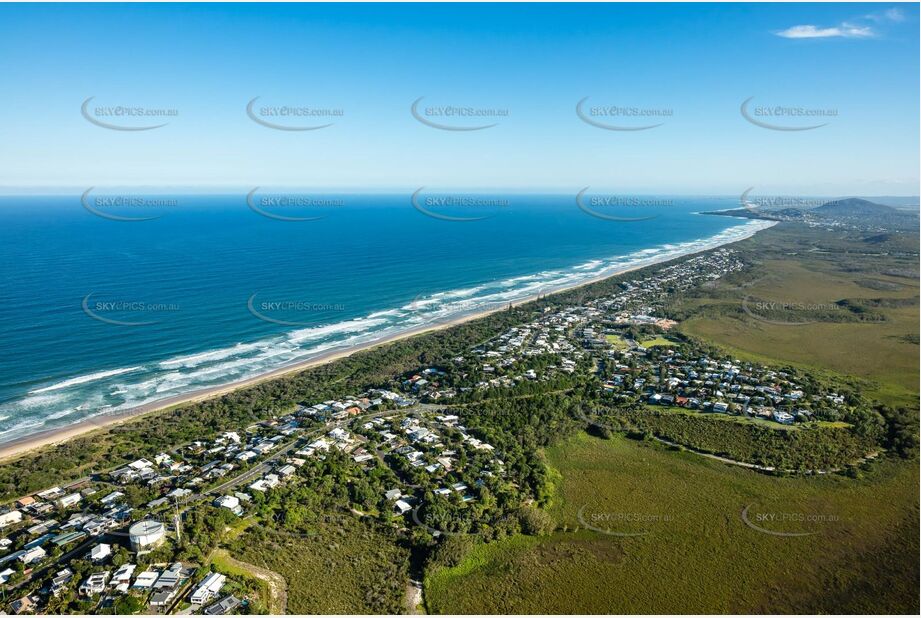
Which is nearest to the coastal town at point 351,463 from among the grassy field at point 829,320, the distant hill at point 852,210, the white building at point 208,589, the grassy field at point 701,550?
the white building at point 208,589

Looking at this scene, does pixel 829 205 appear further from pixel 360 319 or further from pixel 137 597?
pixel 137 597

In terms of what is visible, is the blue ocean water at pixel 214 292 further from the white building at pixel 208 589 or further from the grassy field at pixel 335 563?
the white building at pixel 208 589

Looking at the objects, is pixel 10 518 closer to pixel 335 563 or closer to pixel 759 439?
pixel 335 563

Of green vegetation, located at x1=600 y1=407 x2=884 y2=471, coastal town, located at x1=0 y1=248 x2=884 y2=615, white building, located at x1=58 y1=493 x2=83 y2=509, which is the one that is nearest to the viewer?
coastal town, located at x1=0 y1=248 x2=884 y2=615

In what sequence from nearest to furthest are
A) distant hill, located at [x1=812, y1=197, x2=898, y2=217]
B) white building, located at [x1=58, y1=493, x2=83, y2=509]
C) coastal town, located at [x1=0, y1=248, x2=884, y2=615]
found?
1. coastal town, located at [x1=0, y1=248, x2=884, y2=615]
2. white building, located at [x1=58, y1=493, x2=83, y2=509]
3. distant hill, located at [x1=812, y1=197, x2=898, y2=217]

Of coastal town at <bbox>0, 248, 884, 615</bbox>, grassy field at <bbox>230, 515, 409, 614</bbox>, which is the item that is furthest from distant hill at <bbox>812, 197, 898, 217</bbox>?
grassy field at <bbox>230, 515, 409, 614</bbox>

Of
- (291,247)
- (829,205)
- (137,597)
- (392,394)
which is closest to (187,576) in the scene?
(137,597)

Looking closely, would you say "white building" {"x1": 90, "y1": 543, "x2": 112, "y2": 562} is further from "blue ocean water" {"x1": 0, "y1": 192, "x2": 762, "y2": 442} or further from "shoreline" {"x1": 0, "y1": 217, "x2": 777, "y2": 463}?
"blue ocean water" {"x1": 0, "y1": 192, "x2": 762, "y2": 442}
